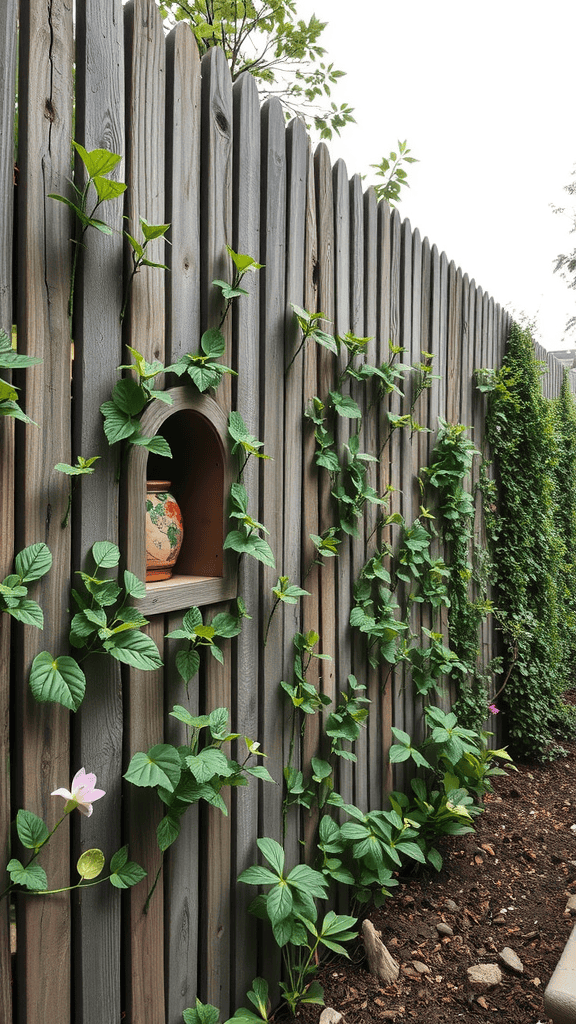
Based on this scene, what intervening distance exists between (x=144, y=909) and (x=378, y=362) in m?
1.98

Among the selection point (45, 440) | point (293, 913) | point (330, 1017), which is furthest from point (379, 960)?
point (45, 440)

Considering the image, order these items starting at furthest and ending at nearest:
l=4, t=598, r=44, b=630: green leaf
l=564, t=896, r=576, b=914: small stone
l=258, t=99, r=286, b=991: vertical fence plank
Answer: l=564, t=896, r=576, b=914: small stone
l=258, t=99, r=286, b=991: vertical fence plank
l=4, t=598, r=44, b=630: green leaf

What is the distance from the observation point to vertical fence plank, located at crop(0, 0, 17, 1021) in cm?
115

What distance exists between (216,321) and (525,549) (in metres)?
2.95

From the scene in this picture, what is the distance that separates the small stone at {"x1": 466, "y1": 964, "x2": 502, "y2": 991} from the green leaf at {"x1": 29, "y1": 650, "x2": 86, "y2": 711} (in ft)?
5.56

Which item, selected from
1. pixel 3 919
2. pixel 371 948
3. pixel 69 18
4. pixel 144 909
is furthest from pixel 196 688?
pixel 69 18

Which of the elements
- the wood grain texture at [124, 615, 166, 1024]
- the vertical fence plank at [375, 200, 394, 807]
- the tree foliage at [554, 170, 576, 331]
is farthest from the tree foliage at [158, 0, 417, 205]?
the tree foliage at [554, 170, 576, 331]

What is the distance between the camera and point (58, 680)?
121 cm

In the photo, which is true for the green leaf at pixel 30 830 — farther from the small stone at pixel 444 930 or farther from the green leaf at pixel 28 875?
the small stone at pixel 444 930

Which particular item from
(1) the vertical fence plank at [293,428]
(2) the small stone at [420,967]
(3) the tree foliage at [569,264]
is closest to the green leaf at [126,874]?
(1) the vertical fence plank at [293,428]

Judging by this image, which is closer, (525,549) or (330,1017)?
(330,1017)

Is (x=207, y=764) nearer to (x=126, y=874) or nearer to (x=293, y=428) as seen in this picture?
(x=126, y=874)

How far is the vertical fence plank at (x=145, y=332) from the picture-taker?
4.70 ft

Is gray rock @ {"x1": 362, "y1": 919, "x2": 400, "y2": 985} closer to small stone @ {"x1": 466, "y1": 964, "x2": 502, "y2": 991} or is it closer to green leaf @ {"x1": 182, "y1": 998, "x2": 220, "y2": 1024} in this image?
small stone @ {"x1": 466, "y1": 964, "x2": 502, "y2": 991}
